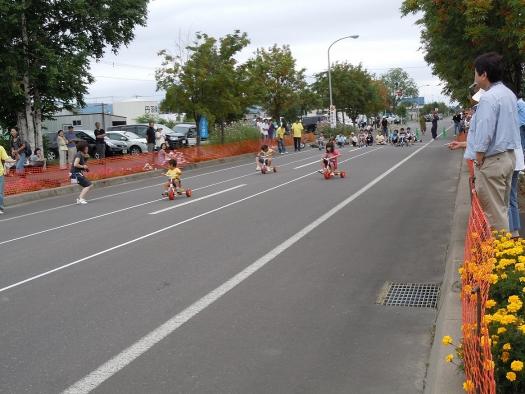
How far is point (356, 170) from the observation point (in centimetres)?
2012

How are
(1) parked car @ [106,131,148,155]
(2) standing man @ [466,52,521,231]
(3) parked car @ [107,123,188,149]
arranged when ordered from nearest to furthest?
(2) standing man @ [466,52,521,231] → (1) parked car @ [106,131,148,155] → (3) parked car @ [107,123,188,149]

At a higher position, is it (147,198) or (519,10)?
(519,10)

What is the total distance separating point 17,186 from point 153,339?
15.6m

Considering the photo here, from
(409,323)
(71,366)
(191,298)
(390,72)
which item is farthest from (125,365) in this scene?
(390,72)

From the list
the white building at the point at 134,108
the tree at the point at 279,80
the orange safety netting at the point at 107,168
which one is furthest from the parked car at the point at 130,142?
the white building at the point at 134,108

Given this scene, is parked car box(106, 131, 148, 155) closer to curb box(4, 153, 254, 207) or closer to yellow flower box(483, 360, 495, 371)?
curb box(4, 153, 254, 207)

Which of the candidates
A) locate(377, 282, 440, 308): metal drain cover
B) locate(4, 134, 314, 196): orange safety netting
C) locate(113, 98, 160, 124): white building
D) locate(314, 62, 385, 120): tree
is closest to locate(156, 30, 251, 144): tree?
locate(4, 134, 314, 196): orange safety netting

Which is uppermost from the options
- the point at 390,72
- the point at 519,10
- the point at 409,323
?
the point at 390,72

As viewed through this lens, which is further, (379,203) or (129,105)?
(129,105)

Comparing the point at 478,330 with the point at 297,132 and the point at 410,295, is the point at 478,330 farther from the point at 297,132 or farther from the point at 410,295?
the point at 297,132

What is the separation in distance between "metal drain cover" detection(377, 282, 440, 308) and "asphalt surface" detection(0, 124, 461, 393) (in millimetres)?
168

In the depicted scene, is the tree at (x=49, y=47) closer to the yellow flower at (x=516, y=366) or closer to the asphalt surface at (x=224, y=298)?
the asphalt surface at (x=224, y=298)

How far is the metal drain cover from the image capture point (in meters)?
5.95

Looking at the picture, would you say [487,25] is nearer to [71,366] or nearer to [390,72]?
[71,366]
